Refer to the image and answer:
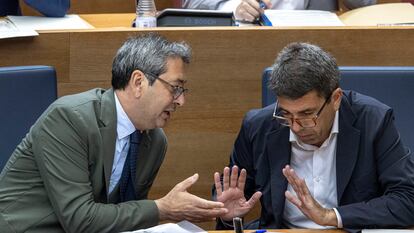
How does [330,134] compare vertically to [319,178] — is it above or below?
above

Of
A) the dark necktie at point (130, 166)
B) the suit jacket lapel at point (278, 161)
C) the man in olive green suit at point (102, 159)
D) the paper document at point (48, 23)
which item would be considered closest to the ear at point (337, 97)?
the suit jacket lapel at point (278, 161)

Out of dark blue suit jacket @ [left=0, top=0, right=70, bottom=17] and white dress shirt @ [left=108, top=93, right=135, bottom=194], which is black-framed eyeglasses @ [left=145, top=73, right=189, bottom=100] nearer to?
white dress shirt @ [left=108, top=93, right=135, bottom=194]

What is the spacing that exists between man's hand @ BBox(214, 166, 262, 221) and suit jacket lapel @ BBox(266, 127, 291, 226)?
91 mm

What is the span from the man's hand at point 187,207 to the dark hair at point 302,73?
34 centimetres

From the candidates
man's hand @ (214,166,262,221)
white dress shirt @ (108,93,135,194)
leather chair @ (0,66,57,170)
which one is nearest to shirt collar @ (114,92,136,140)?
white dress shirt @ (108,93,135,194)

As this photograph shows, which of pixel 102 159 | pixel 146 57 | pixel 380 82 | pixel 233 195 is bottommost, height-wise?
pixel 233 195

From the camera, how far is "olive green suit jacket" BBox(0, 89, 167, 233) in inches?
96.7

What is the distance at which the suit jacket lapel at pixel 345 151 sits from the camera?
2.64m

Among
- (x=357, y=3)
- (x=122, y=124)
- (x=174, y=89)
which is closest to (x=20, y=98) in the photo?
(x=122, y=124)

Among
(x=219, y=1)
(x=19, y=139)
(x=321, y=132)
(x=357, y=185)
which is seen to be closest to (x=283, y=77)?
(x=321, y=132)

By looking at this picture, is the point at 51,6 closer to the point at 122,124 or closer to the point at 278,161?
the point at 122,124

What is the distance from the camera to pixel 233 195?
2623 mm

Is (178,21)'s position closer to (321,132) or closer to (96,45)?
(96,45)

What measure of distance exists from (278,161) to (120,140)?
46 cm
